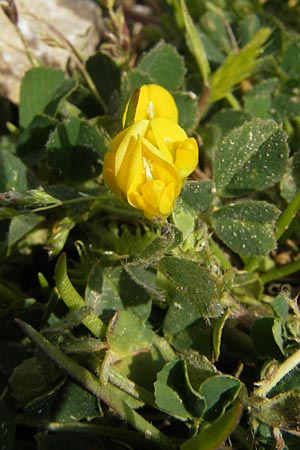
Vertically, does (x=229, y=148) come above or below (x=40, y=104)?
above

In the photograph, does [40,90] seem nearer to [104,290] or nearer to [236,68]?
[236,68]

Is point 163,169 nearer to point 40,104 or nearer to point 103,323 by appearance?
point 103,323

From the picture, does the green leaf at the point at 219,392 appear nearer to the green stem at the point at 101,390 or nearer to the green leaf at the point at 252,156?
the green stem at the point at 101,390

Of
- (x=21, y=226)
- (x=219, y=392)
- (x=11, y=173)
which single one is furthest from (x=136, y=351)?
(x=11, y=173)

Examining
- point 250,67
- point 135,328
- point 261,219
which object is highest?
point 250,67

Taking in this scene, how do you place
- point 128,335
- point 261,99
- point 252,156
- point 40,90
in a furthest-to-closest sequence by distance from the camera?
point 261,99 < point 40,90 < point 252,156 < point 128,335

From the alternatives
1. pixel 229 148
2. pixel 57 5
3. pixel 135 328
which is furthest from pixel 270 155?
pixel 57 5
